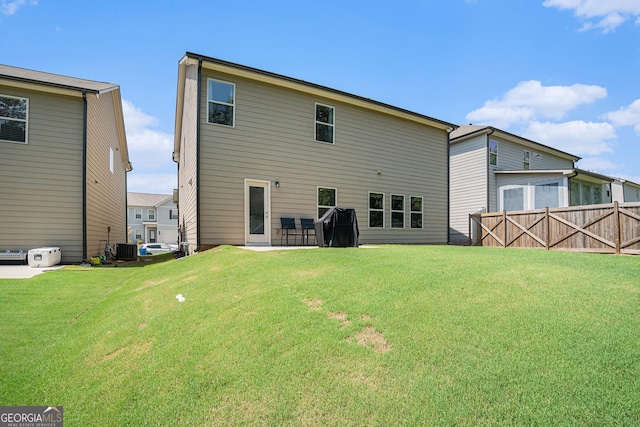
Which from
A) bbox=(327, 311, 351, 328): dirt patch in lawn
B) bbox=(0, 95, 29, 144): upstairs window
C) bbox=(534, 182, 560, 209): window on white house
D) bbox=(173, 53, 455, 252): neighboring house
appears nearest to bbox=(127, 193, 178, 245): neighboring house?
bbox=(173, 53, 455, 252): neighboring house

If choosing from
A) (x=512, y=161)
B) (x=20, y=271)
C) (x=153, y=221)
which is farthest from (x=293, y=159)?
(x=153, y=221)

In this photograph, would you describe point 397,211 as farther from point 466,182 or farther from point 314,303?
point 314,303

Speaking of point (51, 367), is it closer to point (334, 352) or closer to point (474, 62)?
point (334, 352)

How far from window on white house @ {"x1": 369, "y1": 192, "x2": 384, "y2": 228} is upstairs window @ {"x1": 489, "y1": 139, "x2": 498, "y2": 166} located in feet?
27.1

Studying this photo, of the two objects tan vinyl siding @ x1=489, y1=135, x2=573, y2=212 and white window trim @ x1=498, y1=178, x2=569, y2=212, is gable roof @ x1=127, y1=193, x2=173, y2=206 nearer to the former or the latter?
tan vinyl siding @ x1=489, y1=135, x2=573, y2=212

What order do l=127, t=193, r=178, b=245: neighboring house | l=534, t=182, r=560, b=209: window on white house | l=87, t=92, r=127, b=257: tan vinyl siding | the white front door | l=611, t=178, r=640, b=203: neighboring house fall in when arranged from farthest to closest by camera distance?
1. l=127, t=193, r=178, b=245: neighboring house
2. l=611, t=178, r=640, b=203: neighboring house
3. l=534, t=182, r=560, b=209: window on white house
4. l=87, t=92, r=127, b=257: tan vinyl siding
5. the white front door

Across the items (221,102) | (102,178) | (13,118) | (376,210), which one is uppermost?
(221,102)

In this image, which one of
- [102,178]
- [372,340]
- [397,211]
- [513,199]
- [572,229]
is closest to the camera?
[372,340]

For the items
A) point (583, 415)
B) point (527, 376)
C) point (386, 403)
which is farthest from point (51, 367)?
point (583, 415)

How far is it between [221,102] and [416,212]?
8948 millimetres

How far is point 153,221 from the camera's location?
41219 mm

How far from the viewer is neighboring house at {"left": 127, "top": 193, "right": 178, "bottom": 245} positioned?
40531 mm

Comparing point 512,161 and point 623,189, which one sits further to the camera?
point 623,189

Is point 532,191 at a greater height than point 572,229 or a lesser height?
greater
